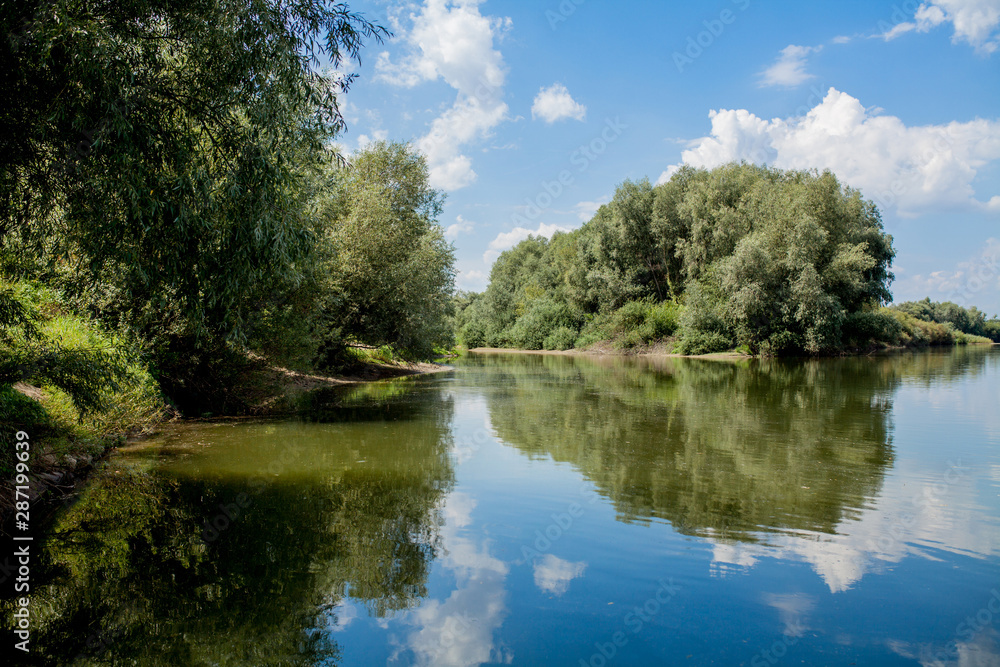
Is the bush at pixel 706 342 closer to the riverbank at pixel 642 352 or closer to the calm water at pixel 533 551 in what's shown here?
the riverbank at pixel 642 352

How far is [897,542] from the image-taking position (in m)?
6.60

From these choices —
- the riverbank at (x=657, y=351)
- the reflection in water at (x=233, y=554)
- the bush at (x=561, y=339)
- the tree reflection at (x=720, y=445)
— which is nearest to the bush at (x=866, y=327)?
the riverbank at (x=657, y=351)

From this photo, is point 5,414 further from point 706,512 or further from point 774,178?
point 774,178

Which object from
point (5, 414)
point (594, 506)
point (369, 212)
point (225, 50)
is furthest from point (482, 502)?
point (369, 212)

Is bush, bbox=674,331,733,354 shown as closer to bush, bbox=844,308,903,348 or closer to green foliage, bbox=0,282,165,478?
bush, bbox=844,308,903,348

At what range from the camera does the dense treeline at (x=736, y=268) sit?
43812mm

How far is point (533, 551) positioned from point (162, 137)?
6.59 metres

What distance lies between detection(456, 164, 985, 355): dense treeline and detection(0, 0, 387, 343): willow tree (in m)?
41.0

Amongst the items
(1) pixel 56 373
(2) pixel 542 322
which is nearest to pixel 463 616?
(1) pixel 56 373

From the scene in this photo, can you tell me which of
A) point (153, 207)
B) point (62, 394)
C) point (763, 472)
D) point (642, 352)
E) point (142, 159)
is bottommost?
point (763, 472)

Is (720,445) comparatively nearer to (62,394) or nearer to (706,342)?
(62,394)

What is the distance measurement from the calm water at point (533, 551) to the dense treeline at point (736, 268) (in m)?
33.3

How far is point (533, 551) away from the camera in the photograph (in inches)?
257

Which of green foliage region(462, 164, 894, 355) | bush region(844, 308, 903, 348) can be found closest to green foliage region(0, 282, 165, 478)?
green foliage region(462, 164, 894, 355)
